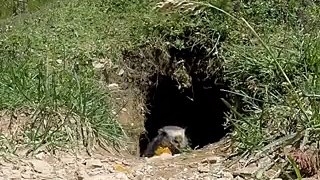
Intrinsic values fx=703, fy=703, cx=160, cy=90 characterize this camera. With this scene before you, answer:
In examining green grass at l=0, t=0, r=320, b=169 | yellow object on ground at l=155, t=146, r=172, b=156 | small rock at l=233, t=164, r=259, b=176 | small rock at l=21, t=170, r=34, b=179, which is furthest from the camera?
yellow object on ground at l=155, t=146, r=172, b=156

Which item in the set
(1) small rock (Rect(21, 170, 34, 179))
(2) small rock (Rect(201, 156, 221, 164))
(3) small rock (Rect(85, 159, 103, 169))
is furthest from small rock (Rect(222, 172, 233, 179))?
(1) small rock (Rect(21, 170, 34, 179))

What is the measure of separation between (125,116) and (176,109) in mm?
910

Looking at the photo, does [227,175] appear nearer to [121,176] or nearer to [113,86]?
[121,176]

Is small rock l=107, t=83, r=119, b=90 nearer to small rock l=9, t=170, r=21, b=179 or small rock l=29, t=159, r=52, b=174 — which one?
small rock l=29, t=159, r=52, b=174

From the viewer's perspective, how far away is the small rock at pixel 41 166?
3588 mm

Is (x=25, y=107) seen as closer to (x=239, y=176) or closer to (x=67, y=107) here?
(x=67, y=107)

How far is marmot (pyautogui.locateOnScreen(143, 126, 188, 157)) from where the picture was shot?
5.28 metres

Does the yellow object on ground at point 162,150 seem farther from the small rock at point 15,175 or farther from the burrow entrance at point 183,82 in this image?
the small rock at point 15,175

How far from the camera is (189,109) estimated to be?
20.2ft

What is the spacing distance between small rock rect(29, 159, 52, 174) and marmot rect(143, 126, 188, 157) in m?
Result: 1.61

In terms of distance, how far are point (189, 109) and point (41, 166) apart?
2.67m

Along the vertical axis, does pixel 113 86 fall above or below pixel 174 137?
above

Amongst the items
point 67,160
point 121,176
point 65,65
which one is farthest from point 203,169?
point 65,65

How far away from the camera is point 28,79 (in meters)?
4.39
